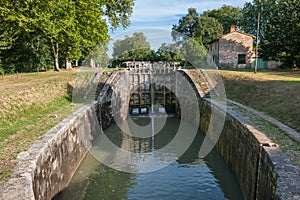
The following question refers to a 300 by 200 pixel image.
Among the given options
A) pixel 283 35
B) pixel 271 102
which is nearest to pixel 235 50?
pixel 283 35

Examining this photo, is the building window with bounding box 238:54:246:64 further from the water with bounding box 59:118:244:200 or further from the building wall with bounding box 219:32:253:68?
the water with bounding box 59:118:244:200

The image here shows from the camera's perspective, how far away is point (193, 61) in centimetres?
3428

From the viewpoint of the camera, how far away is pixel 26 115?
11.3 m

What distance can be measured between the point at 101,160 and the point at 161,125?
8061 millimetres

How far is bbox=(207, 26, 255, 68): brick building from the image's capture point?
1128 inches

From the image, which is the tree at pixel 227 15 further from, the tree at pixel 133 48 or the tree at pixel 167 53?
the tree at pixel 133 48

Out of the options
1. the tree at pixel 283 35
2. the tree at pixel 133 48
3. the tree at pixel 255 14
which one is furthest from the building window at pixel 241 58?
the tree at pixel 133 48

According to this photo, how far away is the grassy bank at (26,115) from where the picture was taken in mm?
7262

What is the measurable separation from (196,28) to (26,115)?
40.9 m

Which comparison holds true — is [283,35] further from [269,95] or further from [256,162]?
[256,162]

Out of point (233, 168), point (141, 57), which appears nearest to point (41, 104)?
point (233, 168)

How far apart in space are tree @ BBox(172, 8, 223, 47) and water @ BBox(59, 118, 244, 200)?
1339 inches

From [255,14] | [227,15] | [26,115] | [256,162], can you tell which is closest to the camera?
[256,162]

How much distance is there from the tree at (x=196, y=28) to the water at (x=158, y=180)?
34011 mm
